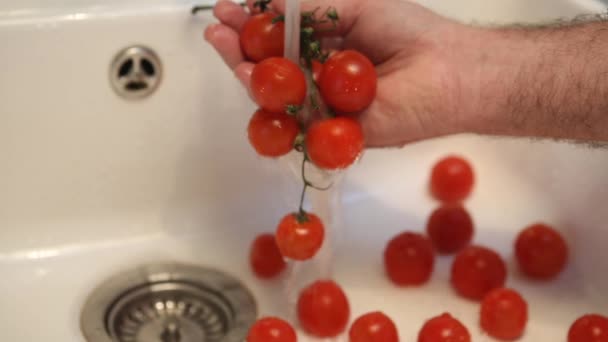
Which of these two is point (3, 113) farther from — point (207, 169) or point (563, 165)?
point (563, 165)

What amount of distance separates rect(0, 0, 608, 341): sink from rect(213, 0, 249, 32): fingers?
4 centimetres

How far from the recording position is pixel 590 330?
0.70 metres

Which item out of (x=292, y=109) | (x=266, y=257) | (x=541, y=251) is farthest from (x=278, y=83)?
Answer: (x=541, y=251)

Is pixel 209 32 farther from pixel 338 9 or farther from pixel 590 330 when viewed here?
pixel 590 330

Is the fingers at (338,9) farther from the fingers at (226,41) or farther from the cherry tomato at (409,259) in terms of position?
the cherry tomato at (409,259)

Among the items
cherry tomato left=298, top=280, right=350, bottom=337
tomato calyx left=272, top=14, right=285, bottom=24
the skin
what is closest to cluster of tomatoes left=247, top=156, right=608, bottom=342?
cherry tomato left=298, top=280, right=350, bottom=337

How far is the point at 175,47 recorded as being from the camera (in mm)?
801

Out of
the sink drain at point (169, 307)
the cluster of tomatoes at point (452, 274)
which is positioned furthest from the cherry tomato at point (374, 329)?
the sink drain at point (169, 307)

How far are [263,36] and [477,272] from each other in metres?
0.29

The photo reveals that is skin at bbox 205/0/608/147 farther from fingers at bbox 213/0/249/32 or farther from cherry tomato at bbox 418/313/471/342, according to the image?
cherry tomato at bbox 418/313/471/342

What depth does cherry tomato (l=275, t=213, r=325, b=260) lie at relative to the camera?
0.69m

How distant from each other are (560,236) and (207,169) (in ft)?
1.16

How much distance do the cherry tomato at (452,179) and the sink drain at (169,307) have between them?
0.25m

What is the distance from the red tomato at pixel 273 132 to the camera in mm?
656
